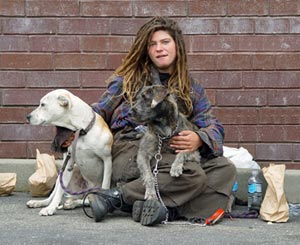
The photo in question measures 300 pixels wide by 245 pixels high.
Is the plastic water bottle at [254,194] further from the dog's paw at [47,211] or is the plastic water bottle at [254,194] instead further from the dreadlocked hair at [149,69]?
the dog's paw at [47,211]

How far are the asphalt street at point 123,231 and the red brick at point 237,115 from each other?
1.50 m

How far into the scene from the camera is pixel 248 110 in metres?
7.37

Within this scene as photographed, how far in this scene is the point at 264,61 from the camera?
732 centimetres

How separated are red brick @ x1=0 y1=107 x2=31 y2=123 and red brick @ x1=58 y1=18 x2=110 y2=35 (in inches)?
37.2

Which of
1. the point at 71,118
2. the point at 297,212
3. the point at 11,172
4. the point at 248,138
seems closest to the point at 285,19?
the point at 248,138

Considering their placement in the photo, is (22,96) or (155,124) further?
(22,96)

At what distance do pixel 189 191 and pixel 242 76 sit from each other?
1.96 meters

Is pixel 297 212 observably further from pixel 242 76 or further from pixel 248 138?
pixel 242 76

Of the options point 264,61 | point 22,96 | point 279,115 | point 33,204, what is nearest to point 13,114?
point 22,96

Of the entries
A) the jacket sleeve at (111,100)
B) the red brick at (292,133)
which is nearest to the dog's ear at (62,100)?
the jacket sleeve at (111,100)

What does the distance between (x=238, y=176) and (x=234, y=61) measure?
1.24m

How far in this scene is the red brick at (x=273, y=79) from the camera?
731cm

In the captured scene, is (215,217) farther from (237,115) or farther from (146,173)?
(237,115)

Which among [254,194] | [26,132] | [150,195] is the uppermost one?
[26,132]
